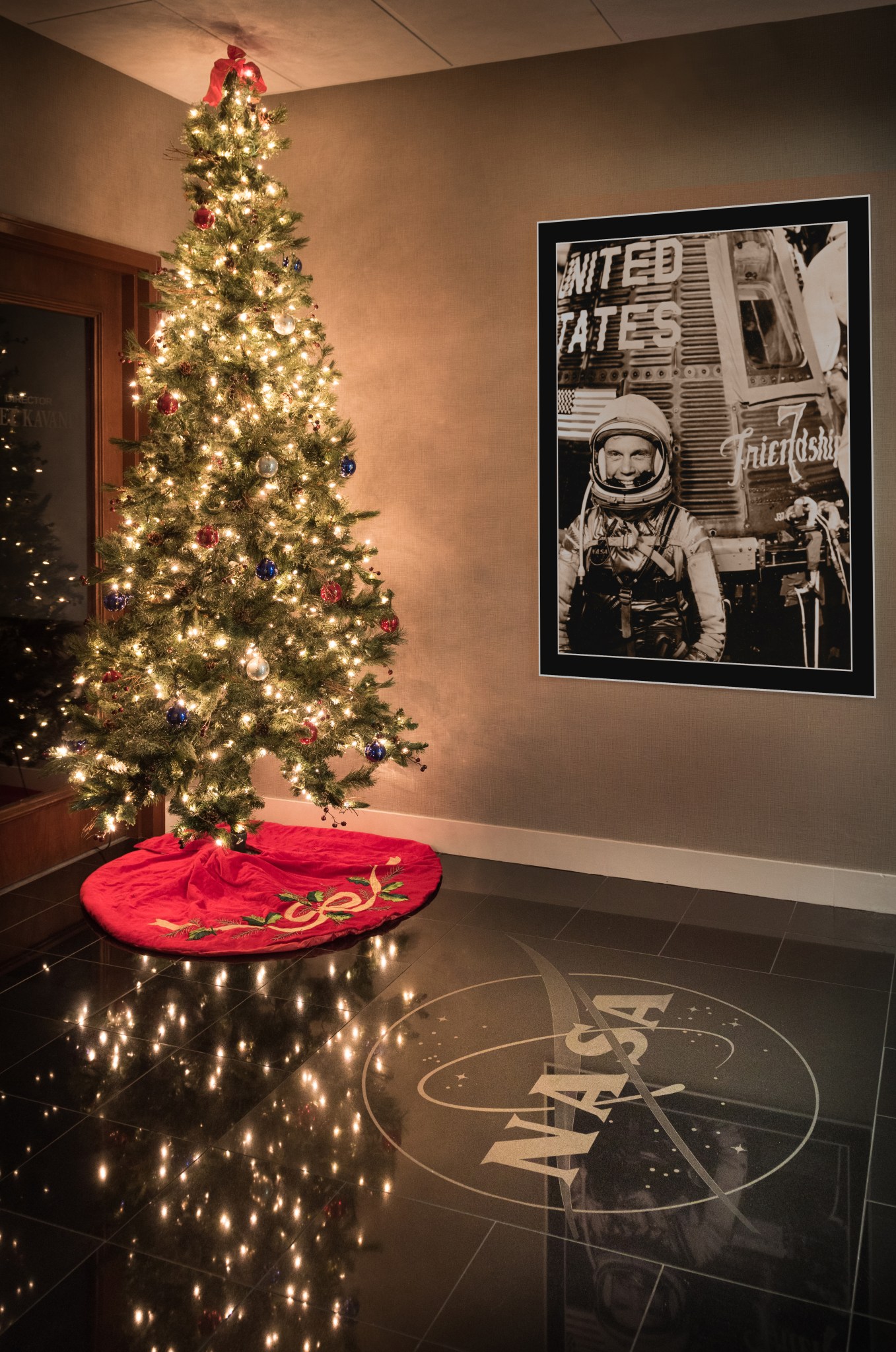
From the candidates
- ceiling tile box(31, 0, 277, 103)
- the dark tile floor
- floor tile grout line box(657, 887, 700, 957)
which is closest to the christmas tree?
ceiling tile box(31, 0, 277, 103)

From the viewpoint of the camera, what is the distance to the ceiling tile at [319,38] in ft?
13.0

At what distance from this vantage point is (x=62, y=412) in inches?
181

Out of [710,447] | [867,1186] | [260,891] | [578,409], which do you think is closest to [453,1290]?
[867,1186]

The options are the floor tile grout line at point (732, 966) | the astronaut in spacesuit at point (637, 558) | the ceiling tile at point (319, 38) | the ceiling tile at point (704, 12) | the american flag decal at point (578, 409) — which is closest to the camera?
the floor tile grout line at point (732, 966)

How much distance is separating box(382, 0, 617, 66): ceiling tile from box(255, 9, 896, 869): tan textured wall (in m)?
0.13

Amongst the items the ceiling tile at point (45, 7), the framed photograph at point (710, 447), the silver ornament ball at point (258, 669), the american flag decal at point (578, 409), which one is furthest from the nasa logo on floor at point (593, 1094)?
the ceiling tile at point (45, 7)

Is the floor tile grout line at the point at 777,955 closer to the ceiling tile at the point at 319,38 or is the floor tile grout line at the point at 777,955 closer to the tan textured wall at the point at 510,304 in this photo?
the tan textured wall at the point at 510,304

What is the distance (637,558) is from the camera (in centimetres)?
441

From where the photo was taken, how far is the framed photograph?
4043 mm

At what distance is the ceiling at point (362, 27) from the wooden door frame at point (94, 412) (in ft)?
2.37

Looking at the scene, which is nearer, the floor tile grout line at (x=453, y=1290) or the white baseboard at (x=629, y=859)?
the floor tile grout line at (x=453, y=1290)

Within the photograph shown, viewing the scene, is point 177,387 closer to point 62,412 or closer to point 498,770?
point 62,412

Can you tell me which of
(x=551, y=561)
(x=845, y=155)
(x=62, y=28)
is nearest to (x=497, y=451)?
(x=551, y=561)

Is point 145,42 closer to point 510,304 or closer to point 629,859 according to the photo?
point 510,304
